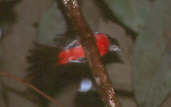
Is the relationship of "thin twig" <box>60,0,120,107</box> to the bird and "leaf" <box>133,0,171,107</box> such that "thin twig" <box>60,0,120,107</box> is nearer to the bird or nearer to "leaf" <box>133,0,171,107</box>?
"leaf" <box>133,0,171,107</box>

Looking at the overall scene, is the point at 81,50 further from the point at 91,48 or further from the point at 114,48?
the point at 91,48

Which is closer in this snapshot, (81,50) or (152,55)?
(152,55)

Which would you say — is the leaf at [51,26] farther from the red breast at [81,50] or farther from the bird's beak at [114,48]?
the bird's beak at [114,48]

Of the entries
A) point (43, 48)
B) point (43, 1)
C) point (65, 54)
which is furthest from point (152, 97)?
point (43, 1)

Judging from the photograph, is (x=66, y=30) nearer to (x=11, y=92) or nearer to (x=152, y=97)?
(x=152, y=97)

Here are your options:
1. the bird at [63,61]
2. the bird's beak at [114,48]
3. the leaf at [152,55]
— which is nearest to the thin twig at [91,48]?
the leaf at [152,55]

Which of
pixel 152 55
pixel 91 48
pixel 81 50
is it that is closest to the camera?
pixel 91 48

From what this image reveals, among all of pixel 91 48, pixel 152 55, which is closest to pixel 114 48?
pixel 152 55
